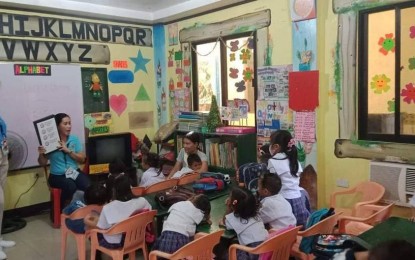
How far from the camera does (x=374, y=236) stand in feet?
6.18

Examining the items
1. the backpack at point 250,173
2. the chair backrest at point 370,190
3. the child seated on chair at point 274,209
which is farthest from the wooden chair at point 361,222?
→ the backpack at point 250,173

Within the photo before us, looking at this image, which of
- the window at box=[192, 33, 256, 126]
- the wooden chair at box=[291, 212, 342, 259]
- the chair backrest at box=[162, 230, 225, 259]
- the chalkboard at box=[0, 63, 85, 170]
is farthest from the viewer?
the window at box=[192, 33, 256, 126]

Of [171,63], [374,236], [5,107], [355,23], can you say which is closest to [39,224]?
[5,107]

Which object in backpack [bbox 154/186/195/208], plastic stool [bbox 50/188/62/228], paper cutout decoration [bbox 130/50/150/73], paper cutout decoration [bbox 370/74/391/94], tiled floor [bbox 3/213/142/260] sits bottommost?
tiled floor [bbox 3/213/142/260]

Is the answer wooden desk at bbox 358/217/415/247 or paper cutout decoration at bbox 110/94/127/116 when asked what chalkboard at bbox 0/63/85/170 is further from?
wooden desk at bbox 358/217/415/247

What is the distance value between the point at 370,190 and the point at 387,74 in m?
1.11

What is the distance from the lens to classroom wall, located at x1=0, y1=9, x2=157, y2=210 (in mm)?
4523

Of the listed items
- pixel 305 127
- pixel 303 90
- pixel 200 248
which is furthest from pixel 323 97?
pixel 200 248

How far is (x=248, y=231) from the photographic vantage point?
235cm

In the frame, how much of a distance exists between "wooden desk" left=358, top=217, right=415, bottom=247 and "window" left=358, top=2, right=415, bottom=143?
1.47 meters

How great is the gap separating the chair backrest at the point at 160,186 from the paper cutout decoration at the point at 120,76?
2400mm

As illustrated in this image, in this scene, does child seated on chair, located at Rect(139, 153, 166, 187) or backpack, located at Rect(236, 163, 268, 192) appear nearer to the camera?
backpack, located at Rect(236, 163, 268, 192)

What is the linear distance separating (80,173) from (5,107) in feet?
3.92

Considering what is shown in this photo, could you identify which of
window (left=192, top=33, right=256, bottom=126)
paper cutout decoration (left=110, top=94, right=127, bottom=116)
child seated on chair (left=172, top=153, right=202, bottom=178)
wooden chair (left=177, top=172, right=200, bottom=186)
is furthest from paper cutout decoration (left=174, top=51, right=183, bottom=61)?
wooden chair (left=177, top=172, right=200, bottom=186)
